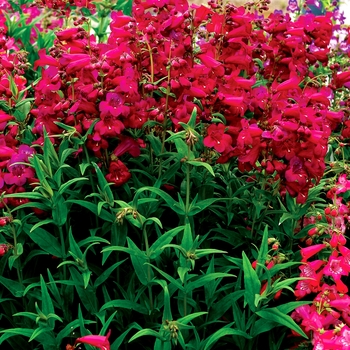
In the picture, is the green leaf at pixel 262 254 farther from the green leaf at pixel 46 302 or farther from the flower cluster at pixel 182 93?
the green leaf at pixel 46 302

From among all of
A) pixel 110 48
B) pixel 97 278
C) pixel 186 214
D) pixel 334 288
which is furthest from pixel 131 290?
A: pixel 110 48

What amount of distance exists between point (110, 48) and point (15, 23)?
2.02m

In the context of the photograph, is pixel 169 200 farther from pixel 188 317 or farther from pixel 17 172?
pixel 17 172

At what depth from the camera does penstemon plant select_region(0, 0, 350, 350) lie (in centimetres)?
233

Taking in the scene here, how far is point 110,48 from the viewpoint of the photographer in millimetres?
2572

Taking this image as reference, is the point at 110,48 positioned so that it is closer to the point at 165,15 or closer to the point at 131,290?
the point at 165,15

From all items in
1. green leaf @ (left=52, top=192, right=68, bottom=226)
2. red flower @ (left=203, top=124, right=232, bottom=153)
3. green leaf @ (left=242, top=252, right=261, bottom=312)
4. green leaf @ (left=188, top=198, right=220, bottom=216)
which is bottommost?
green leaf @ (left=242, top=252, right=261, bottom=312)

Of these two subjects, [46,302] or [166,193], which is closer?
[46,302]

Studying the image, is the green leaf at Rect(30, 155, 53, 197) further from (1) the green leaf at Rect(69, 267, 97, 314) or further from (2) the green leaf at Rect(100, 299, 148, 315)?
(2) the green leaf at Rect(100, 299, 148, 315)

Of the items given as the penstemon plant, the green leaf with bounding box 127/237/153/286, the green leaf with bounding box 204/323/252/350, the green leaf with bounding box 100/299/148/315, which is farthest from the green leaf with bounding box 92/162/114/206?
the green leaf with bounding box 204/323/252/350

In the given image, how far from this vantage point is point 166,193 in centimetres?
245

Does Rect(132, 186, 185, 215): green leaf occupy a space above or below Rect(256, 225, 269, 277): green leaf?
above

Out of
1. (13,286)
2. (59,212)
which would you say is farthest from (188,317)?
(13,286)

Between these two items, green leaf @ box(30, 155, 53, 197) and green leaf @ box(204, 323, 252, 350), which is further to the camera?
green leaf @ box(30, 155, 53, 197)
